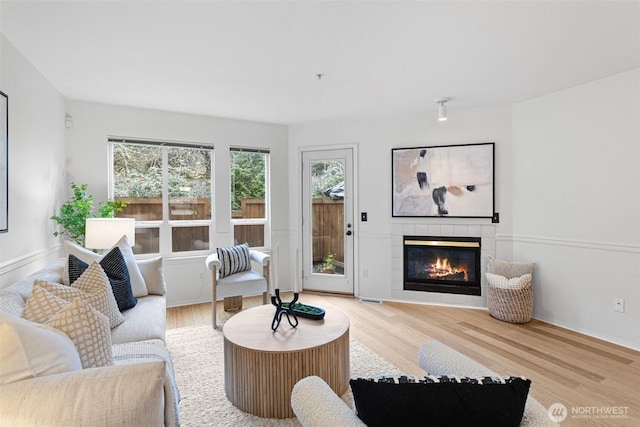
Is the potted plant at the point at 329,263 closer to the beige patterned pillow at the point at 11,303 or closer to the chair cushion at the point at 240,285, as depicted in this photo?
the chair cushion at the point at 240,285

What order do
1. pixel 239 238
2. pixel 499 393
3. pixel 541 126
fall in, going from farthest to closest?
pixel 239 238 < pixel 541 126 < pixel 499 393

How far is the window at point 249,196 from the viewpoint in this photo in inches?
182

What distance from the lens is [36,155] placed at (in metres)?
2.80

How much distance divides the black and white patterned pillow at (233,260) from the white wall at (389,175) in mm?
1139

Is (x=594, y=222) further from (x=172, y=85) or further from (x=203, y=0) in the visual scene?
(x=172, y=85)

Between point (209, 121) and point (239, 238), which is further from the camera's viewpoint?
point (239, 238)

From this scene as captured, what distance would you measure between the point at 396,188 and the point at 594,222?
2012mm

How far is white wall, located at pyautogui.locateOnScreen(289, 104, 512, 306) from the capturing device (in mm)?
3953

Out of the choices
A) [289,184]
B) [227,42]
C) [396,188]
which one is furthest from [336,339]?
[289,184]

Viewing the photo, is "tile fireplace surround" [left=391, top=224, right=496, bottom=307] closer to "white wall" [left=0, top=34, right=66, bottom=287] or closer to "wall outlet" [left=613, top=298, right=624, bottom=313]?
"wall outlet" [left=613, top=298, right=624, bottom=313]

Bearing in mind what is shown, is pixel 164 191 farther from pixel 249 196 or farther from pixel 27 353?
pixel 27 353

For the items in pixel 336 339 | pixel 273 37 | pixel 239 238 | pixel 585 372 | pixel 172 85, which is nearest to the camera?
pixel 336 339

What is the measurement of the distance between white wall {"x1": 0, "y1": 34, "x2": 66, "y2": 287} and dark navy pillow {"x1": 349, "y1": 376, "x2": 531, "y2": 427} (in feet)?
8.23
